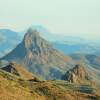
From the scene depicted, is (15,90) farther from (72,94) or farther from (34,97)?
(72,94)

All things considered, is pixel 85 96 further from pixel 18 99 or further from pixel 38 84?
pixel 18 99

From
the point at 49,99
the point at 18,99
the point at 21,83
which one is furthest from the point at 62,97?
the point at 18,99

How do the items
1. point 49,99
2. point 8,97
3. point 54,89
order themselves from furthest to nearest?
point 54,89, point 49,99, point 8,97

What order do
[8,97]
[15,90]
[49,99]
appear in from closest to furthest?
[8,97]
[15,90]
[49,99]

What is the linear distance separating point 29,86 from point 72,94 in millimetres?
18300

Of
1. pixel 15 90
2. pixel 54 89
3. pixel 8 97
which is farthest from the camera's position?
pixel 54 89

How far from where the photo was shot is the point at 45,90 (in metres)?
172

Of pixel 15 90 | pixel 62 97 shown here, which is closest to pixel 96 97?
pixel 62 97

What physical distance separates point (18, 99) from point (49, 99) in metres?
30.1

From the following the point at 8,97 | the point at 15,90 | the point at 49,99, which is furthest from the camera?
the point at 49,99

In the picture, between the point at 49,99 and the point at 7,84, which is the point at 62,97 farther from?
the point at 7,84

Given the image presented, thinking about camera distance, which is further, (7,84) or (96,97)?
(96,97)

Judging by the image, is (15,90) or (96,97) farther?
(96,97)

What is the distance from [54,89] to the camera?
17675 centimetres
